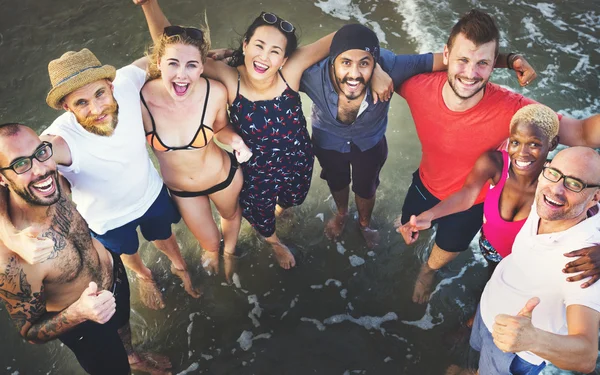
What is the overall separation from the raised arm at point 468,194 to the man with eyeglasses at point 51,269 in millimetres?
1950

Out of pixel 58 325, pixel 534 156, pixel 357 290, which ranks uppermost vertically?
pixel 534 156

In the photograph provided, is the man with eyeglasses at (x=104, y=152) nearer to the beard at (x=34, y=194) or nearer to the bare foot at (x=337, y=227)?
the beard at (x=34, y=194)

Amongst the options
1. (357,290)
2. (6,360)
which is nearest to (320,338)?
(357,290)

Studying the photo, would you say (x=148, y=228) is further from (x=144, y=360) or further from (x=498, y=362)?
(x=498, y=362)

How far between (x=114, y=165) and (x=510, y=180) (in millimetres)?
2623

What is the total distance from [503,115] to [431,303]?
2.02 metres

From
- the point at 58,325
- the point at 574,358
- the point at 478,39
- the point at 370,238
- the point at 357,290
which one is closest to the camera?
the point at 574,358

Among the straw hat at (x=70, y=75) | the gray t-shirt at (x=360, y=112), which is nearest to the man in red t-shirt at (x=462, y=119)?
the gray t-shirt at (x=360, y=112)

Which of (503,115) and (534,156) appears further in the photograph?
(503,115)

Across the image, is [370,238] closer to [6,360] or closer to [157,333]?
[157,333]

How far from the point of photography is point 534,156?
2635 mm

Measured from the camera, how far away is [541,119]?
2.61m

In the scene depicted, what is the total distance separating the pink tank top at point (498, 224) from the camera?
2.89 metres

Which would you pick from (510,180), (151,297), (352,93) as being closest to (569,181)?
(510,180)
